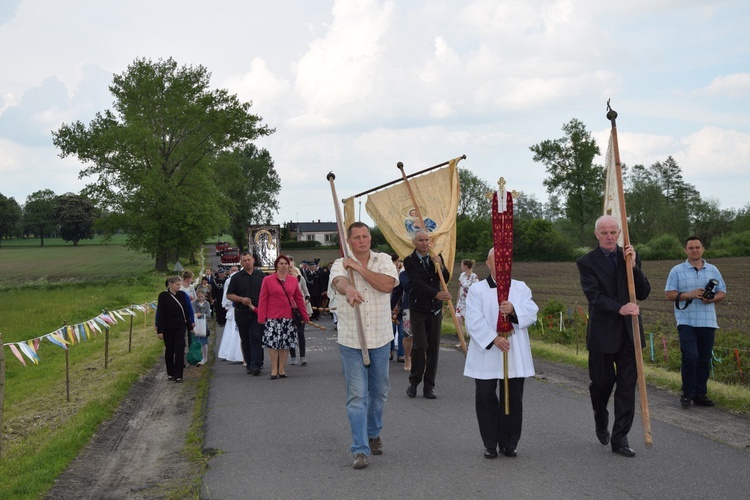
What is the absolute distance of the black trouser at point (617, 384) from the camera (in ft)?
22.2

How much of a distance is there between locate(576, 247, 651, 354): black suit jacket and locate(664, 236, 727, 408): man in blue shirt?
220cm

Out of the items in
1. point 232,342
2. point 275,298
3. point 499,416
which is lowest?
point 232,342

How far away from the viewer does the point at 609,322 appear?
22.8 feet

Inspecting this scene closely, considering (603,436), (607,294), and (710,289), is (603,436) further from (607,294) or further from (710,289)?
(710,289)

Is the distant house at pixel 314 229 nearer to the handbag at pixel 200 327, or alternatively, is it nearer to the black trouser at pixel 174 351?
the handbag at pixel 200 327

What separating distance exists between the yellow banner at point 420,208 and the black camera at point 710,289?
4.17 metres

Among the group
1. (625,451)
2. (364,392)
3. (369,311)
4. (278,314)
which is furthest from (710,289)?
(278,314)

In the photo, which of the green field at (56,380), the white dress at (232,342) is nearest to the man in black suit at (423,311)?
the green field at (56,380)

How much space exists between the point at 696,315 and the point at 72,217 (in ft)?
424

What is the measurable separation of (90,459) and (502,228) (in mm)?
4383

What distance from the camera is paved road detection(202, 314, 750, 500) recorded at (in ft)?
19.4

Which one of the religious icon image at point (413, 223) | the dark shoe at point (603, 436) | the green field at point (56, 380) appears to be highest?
the religious icon image at point (413, 223)

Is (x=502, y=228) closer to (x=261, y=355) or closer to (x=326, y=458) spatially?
(x=326, y=458)

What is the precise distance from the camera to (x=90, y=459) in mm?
7656
